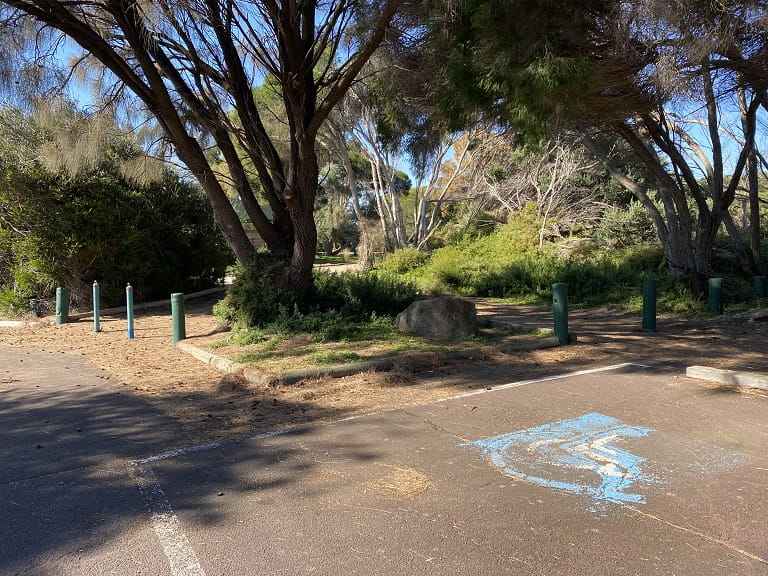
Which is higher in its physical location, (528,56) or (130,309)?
(528,56)

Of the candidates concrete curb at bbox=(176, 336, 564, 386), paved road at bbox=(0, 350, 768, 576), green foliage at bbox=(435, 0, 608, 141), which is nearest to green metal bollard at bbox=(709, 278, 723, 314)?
concrete curb at bbox=(176, 336, 564, 386)

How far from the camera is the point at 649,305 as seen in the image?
39.0ft

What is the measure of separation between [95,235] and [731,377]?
13.1m

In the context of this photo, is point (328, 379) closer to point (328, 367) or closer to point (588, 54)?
point (328, 367)

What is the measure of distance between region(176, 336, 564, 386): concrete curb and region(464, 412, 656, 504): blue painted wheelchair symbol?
293 cm

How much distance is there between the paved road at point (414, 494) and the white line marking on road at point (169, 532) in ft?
0.04

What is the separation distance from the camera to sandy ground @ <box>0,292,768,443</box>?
6.45 metres

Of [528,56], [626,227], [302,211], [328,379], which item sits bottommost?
[328,379]

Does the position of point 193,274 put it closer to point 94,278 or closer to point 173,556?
point 94,278

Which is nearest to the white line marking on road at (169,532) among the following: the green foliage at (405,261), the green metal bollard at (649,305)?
the green metal bollard at (649,305)

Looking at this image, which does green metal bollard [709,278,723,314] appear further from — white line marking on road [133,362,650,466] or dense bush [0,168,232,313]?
dense bush [0,168,232,313]

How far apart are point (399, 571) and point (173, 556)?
125 centimetres

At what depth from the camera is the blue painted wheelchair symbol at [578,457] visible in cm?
425

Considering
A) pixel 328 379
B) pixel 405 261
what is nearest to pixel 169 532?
pixel 328 379
